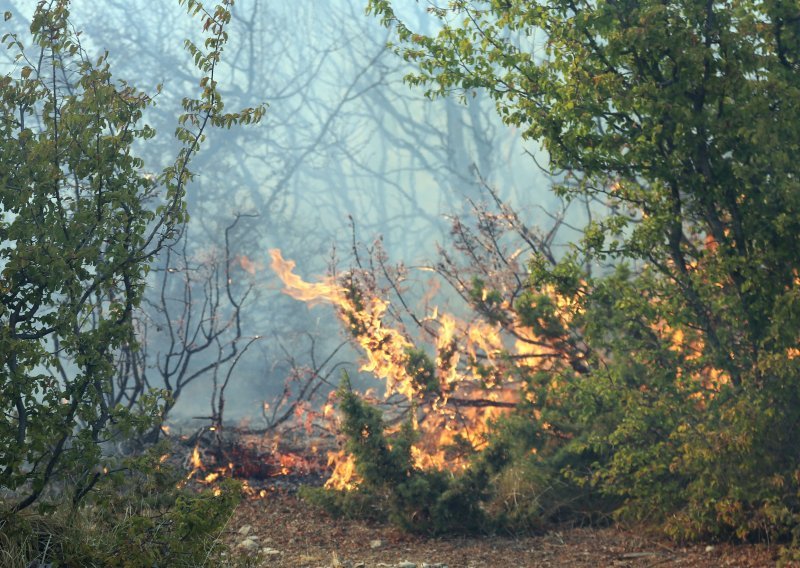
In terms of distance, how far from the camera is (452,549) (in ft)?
19.2

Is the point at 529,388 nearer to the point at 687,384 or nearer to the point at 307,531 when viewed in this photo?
the point at 687,384

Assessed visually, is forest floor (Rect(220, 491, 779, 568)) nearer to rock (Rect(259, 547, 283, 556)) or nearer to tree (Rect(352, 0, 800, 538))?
rock (Rect(259, 547, 283, 556))

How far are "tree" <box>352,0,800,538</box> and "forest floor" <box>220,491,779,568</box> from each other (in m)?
0.21

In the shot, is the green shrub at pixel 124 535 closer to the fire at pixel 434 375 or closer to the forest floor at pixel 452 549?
the forest floor at pixel 452 549

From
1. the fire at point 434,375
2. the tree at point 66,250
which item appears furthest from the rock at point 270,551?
the tree at point 66,250

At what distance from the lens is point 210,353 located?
22375 mm

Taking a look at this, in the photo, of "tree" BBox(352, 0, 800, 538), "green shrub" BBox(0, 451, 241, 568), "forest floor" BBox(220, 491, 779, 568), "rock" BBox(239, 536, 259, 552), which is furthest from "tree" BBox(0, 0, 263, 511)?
"tree" BBox(352, 0, 800, 538)

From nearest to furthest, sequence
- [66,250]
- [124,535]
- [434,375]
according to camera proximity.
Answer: [66,250] < [124,535] < [434,375]

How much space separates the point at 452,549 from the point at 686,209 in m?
2.90

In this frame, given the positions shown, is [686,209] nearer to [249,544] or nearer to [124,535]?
[249,544]

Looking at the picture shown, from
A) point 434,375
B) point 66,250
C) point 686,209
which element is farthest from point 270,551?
point 686,209

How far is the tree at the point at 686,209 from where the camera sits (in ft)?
15.9

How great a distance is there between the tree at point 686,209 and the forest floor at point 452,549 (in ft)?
0.70

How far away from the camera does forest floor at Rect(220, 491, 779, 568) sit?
534cm
